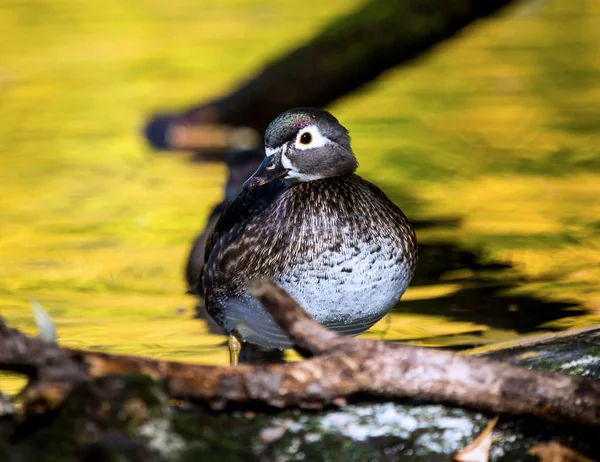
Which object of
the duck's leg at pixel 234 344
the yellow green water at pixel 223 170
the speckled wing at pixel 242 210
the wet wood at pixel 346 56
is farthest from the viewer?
the wet wood at pixel 346 56

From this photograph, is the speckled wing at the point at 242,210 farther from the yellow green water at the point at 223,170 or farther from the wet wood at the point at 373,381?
the wet wood at the point at 373,381

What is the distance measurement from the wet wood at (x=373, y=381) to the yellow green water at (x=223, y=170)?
6.27ft

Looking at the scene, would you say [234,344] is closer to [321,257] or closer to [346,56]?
[321,257]

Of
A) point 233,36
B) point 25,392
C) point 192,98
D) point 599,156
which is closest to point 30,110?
point 192,98

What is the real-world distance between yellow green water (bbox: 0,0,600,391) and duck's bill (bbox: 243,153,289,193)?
→ 3.57 feet

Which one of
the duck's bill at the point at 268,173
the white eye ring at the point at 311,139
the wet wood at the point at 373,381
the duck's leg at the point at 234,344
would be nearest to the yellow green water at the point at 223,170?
the duck's leg at the point at 234,344

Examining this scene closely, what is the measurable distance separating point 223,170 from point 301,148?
14.2 feet

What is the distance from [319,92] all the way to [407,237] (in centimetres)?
404

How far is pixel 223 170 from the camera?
878 cm

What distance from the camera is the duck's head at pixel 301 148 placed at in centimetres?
447

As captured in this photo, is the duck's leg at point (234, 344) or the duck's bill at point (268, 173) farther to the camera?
the duck's leg at point (234, 344)

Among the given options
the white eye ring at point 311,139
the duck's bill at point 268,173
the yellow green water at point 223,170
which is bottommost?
the yellow green water at point 223,170

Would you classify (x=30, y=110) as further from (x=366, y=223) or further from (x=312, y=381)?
(x=312, y=381)

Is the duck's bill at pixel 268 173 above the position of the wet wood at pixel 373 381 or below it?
above
